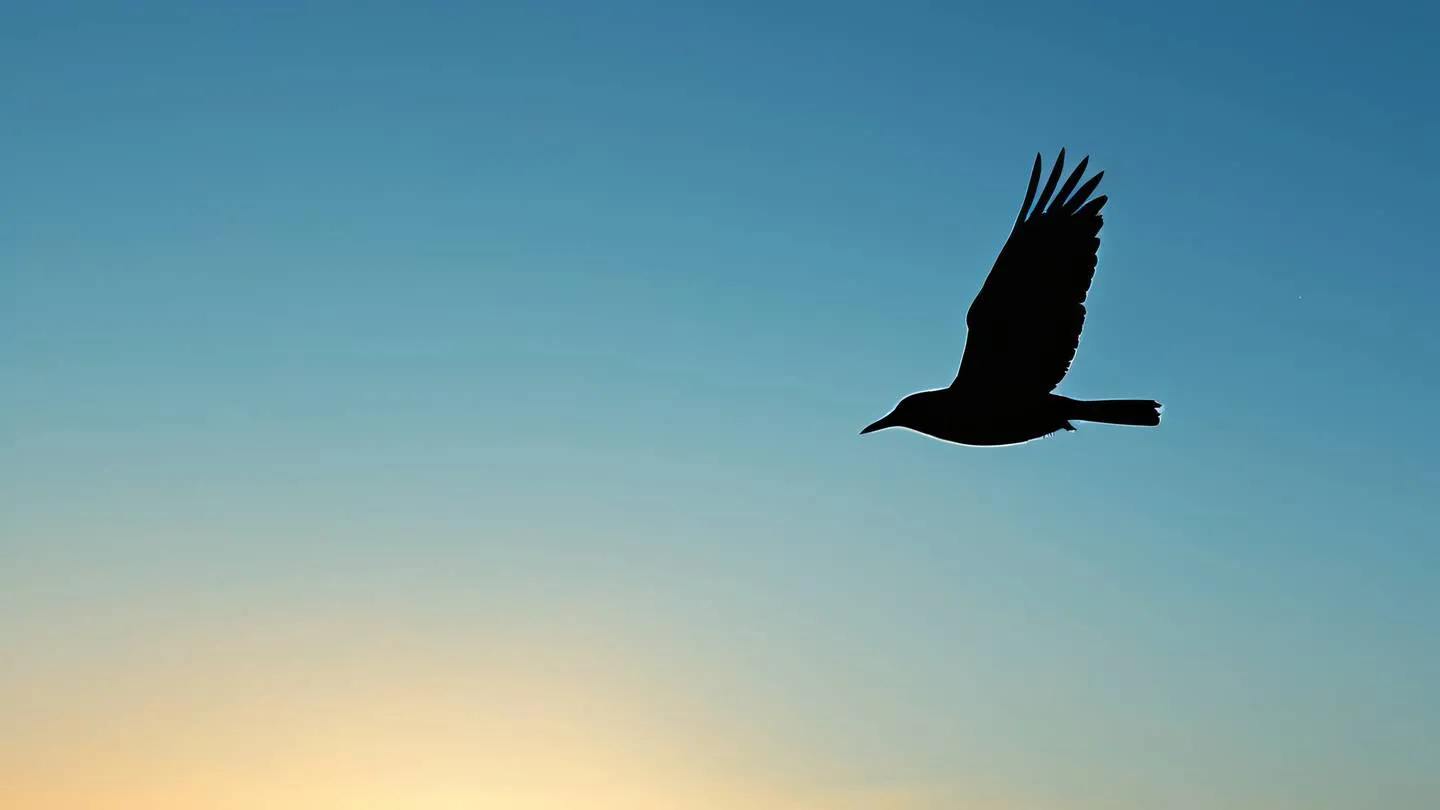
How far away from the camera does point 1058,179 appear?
12.8 meters

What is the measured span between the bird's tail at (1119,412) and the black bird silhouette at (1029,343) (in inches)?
0.5

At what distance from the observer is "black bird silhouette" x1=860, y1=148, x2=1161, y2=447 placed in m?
12.3

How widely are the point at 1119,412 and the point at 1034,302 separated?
1593mm

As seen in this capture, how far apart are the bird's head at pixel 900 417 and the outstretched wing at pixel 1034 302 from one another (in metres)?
0.64

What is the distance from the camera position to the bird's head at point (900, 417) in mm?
12789

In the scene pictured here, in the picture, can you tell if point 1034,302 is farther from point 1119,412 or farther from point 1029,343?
point 1119,412

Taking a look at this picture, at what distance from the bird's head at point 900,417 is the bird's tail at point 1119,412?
6.03 feet

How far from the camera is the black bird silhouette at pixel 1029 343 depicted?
40.4ft

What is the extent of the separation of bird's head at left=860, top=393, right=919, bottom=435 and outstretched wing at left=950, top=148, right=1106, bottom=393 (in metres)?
0.64

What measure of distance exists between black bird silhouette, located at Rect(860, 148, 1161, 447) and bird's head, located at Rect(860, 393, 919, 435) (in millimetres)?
172

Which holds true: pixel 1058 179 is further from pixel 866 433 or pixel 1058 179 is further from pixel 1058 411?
pixel 866 433

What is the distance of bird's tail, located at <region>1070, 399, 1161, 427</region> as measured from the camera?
12.2 meters

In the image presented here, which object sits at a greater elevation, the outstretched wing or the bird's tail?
the outstretched wing

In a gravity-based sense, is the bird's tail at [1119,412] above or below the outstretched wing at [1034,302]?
below
